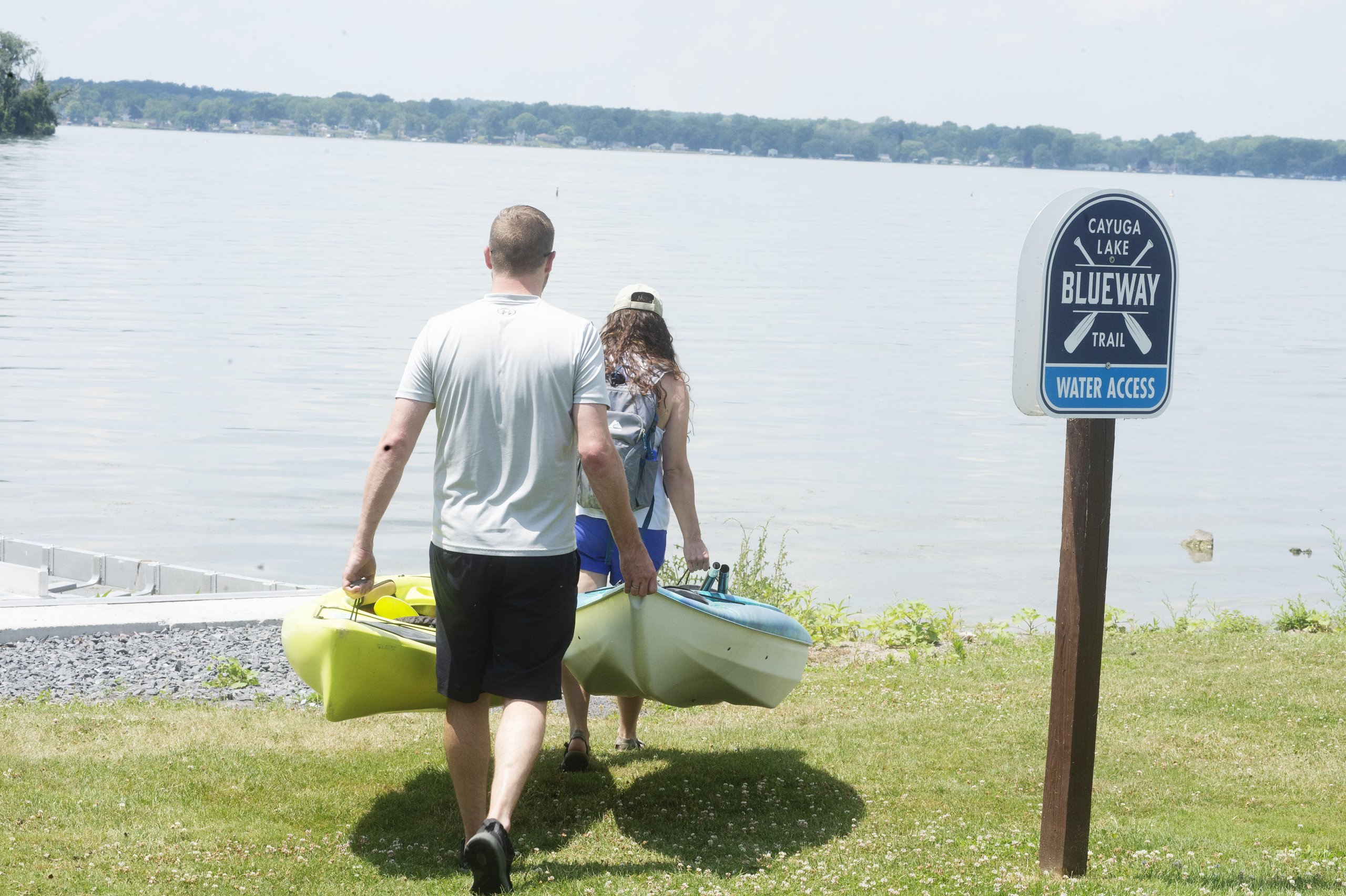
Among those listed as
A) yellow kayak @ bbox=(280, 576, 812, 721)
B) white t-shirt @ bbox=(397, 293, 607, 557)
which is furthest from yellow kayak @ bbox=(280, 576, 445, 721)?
white t-shirt @ bbox=(397, 293, 607, 557)

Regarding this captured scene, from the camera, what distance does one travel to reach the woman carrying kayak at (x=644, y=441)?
5.59m

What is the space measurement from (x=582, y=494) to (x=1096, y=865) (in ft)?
7.65

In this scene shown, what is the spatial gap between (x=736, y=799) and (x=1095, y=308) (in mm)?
2429

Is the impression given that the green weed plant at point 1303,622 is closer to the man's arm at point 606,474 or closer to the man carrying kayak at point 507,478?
the man's arm at point 606,474

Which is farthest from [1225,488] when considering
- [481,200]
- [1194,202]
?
[1194,202]

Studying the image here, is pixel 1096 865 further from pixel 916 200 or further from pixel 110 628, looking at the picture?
pixel 916 200

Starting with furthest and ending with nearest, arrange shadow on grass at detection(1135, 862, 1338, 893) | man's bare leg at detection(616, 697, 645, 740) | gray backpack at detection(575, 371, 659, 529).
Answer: man's bare leg at detection(616, 697, 645, 740)
gray backpack at detection(575, 371, 659, 529)
shadow on grass at detection(1135, 862, 1338, 893)

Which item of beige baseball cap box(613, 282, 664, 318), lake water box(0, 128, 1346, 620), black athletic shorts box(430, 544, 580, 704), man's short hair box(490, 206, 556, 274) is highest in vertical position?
man's short hair box(490, 206, 556, 274)

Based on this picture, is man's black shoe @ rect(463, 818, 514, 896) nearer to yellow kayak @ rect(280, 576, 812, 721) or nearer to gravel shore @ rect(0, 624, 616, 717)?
yellow kayak @ rect(280, 576, 812, 721)

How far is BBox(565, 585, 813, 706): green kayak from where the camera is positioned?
5.19 metres

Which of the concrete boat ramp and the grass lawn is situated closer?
the grass lawn

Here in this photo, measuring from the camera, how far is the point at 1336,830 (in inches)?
208

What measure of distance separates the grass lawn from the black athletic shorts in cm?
63

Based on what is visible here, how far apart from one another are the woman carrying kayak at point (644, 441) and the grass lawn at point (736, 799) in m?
0.77
